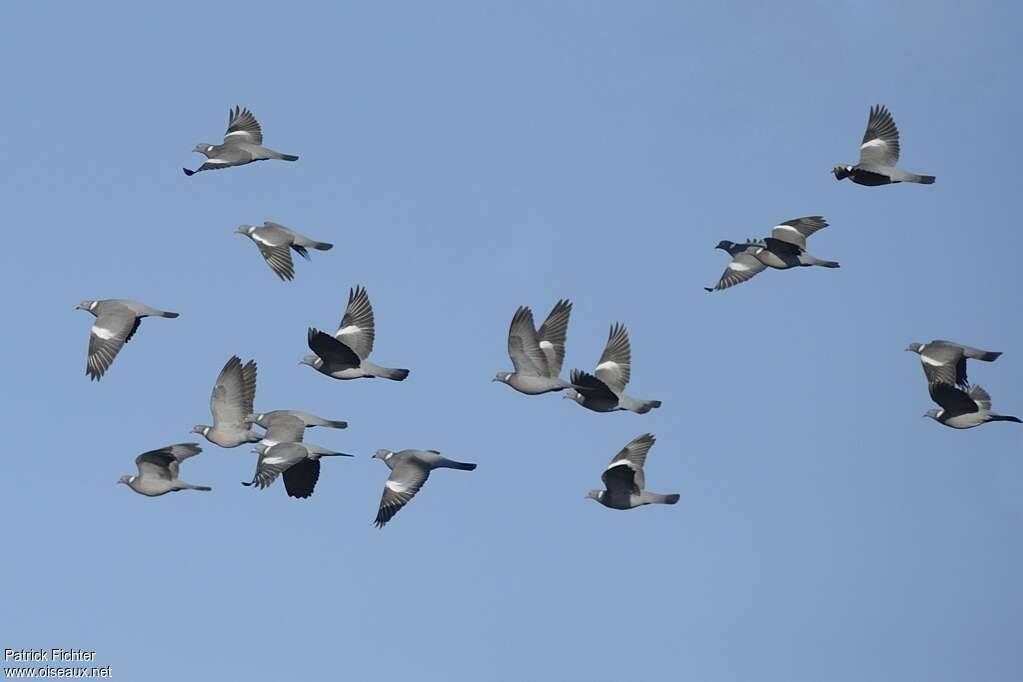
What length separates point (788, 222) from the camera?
3628cm

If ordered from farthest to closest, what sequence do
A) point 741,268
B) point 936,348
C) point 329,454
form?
point 741,268 → point 936,348 → point 329,454

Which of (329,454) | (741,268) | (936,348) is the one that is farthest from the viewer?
(741,268)

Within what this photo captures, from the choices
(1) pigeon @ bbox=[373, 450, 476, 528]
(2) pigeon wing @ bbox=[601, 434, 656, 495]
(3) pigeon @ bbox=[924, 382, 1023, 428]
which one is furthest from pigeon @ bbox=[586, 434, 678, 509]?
(3) pigeon @ bbox=[924, 382, 1023, 428]

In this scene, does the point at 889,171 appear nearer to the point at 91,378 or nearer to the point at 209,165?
the point at 209,165

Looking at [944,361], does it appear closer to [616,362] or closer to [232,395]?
[616,362]

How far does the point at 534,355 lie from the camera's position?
114 ft

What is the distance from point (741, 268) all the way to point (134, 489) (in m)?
14.1

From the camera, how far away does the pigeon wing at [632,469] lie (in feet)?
108

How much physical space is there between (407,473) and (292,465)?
2.27 metres

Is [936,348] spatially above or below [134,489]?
above

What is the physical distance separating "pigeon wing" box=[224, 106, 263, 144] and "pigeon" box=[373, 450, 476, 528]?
9.60 metres

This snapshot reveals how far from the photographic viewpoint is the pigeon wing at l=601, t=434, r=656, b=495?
3306 cm

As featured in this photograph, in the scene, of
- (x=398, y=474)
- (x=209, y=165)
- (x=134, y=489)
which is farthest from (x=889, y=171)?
(x=134, y=489)

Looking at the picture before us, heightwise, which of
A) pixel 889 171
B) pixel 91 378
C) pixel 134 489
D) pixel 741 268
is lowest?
pixel 134 489
